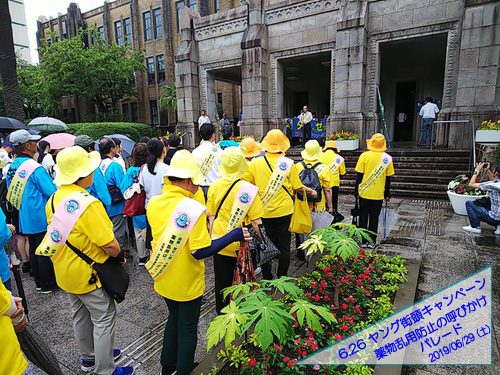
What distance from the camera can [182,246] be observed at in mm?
2316

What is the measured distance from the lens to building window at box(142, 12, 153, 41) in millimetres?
28531

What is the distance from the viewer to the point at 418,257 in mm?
4629

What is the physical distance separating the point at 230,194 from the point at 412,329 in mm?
2249

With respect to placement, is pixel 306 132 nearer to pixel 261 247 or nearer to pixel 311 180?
pixel 311 180

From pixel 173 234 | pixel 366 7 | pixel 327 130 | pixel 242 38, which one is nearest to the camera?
pixel 173 234

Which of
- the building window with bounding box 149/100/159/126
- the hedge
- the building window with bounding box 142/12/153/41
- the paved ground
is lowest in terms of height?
the paved ground

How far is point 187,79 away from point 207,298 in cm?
1402

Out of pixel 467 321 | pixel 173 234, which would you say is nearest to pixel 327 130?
pixel 467 321

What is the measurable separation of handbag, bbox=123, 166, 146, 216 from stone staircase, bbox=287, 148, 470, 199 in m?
7.17

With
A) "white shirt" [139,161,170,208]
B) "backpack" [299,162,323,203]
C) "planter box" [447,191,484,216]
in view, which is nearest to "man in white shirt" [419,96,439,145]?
"planter box" [447,191,484,216]

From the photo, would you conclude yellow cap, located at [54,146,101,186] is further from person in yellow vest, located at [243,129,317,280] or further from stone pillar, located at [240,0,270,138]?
stone pillar, located at [240,0,270,138]

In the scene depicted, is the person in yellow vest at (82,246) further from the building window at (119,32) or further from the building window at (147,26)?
the building window at (119,32)

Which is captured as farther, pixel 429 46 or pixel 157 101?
pixel 157 101

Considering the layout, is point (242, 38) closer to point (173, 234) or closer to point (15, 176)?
point (15, 176)
